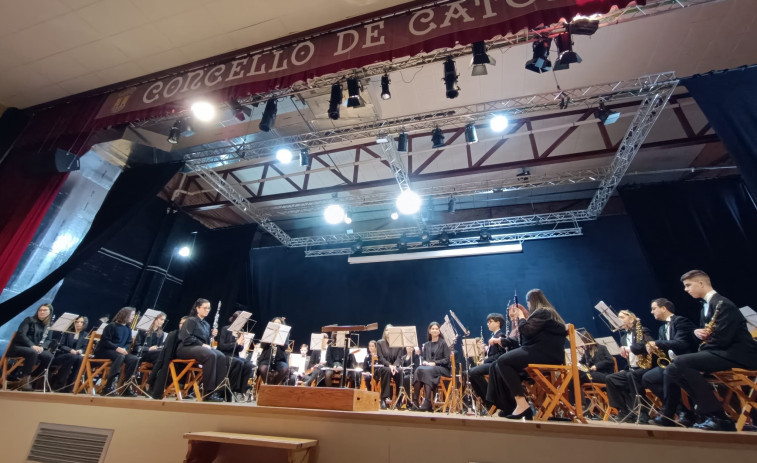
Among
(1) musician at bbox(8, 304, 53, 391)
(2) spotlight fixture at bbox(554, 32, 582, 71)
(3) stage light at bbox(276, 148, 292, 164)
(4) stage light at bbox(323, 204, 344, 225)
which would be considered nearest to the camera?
(2) spotlight fixture at bbox(554, 32, 582, 71)

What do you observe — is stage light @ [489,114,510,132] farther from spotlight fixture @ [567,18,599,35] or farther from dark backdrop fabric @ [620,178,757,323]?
dark backdrop fabric @ [620,178,757,323]

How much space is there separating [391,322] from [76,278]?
6.80m

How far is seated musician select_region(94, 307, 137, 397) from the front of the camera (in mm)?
4746

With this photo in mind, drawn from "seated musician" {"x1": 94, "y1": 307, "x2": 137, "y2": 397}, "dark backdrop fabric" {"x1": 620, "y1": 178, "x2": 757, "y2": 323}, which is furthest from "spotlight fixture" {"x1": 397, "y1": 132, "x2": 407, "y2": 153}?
"dark backdrop fabric" {"x1": 620, "y1": 178, "x2": 757, "y2": 323}

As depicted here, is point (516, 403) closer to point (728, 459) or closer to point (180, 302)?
point (728, 459)

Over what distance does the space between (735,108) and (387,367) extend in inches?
232

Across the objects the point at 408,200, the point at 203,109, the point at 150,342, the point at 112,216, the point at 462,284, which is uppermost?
the point at 408,200

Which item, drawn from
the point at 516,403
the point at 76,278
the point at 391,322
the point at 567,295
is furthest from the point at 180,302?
the point at 567,295

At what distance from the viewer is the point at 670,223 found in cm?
712

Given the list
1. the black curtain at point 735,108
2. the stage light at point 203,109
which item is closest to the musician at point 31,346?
the stage light at point 203,109

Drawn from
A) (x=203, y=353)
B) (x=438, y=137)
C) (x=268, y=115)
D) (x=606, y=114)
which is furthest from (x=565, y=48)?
(x=203, y=353)

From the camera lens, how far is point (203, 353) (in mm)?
3910

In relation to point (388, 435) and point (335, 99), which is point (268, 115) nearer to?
point (335, 99)

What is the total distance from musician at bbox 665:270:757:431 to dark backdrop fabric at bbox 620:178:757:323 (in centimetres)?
469
